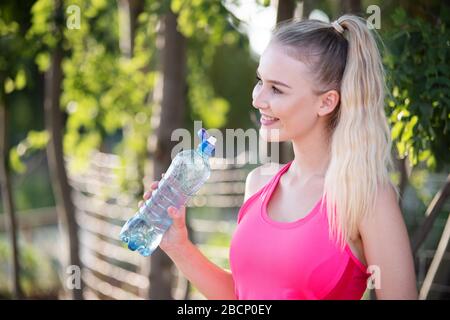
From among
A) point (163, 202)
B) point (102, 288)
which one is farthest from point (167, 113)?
point (102, 288)

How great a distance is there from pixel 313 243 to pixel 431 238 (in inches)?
151

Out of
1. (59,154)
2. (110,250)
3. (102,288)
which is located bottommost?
(102,288)

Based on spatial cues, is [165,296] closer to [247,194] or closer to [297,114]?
[247,194]

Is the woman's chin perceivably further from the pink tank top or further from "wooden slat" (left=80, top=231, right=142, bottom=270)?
"wooden slat" (left=80, top=231, right=142, bottom=270)

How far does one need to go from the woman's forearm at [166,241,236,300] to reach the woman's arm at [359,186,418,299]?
58 centimetres

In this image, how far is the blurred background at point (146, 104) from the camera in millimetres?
3119

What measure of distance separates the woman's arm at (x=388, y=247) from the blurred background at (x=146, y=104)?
690 mm

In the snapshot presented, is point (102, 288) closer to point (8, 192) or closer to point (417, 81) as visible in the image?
point (8, 192)

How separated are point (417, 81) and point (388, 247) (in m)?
1.15

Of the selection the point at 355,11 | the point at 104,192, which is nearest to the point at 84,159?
the point at 104,192

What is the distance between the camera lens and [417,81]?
9.98 ft

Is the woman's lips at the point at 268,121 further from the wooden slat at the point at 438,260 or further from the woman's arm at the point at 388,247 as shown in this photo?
the wooden slat at the point at 438,260

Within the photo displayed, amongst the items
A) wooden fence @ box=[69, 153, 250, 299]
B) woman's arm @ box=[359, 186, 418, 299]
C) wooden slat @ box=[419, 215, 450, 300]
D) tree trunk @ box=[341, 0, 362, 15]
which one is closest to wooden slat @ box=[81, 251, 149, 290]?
wooden fence @ box=[69, 153, 250, 299]

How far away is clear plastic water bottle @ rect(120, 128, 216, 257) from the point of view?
A: 239 centimetres
